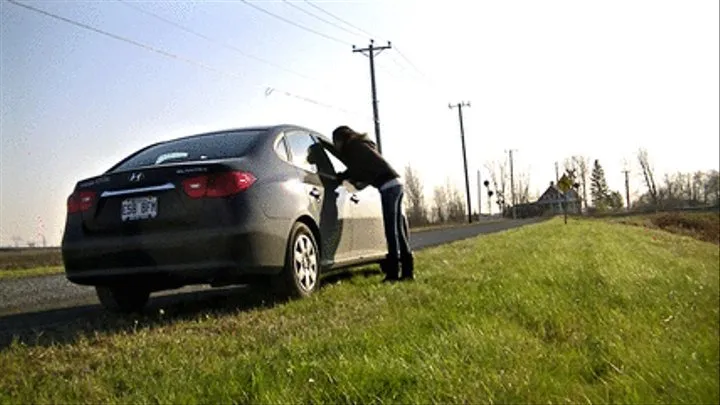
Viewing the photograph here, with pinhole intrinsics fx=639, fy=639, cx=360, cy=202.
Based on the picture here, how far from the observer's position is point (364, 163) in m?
5.95

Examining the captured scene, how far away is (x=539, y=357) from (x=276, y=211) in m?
2.22

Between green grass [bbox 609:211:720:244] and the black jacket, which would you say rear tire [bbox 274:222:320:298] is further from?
green grass [bbox 609:211:720:244]

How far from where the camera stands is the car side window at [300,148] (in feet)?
16.9

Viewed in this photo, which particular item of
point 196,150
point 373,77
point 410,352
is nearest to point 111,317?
point 196,150

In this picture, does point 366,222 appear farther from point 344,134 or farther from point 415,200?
point 415,200

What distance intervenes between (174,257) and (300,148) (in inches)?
64.5

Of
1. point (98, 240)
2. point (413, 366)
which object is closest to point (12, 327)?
point (98, 240)

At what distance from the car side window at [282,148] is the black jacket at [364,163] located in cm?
94

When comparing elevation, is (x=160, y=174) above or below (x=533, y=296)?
above

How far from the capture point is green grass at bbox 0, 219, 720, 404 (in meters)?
2.40

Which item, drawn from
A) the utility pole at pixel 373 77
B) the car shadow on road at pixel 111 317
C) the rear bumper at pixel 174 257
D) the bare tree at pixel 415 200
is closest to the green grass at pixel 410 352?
the car shadow on road at pixel 111 317

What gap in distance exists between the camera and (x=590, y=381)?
2.61 meters

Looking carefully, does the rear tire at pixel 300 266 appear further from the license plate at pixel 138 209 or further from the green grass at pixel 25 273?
the green grass at pixel 25 273

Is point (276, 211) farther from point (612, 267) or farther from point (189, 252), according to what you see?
point (612, 267)
